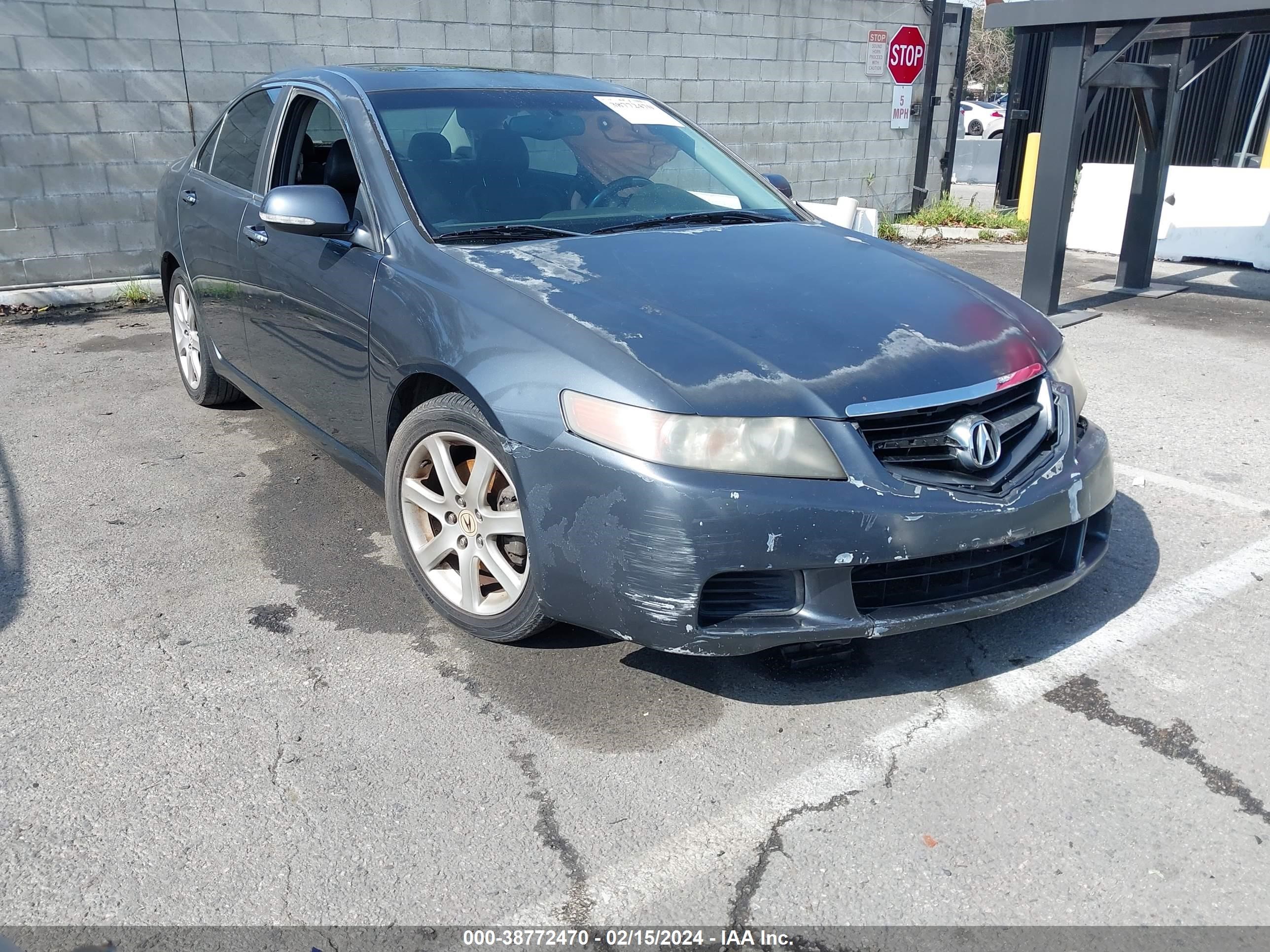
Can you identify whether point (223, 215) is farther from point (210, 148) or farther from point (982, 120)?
point (982, 120)

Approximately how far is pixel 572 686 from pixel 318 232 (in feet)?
5.70

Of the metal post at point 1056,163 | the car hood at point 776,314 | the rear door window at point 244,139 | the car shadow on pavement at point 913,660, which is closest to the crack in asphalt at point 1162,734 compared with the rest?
the car shadow on pavement at point 913,660

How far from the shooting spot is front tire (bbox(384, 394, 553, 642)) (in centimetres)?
301

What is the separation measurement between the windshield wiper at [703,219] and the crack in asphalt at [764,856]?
6.37 feet

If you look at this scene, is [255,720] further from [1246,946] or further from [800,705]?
[1246,946]

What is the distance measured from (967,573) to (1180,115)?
1583 centimetres

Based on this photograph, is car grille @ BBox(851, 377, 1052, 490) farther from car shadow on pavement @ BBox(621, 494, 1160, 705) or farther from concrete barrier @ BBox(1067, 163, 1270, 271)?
concrete barrier @ BBox(1067, 163, 1270, 271)

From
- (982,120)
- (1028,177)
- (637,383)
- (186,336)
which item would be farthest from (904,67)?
(982,120)

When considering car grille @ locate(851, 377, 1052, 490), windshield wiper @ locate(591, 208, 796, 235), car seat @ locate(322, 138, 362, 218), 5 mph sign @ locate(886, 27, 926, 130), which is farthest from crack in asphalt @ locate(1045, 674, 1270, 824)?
5 mph sign @ locate(886, 27, 926, 130)

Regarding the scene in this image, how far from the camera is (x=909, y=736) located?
283cm

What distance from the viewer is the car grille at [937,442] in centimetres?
272

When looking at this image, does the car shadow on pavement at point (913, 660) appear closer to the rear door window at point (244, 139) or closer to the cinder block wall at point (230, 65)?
the rear door window at point (244, 139)

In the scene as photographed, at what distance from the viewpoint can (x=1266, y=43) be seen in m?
15.3

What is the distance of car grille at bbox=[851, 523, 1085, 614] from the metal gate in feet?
41.7
